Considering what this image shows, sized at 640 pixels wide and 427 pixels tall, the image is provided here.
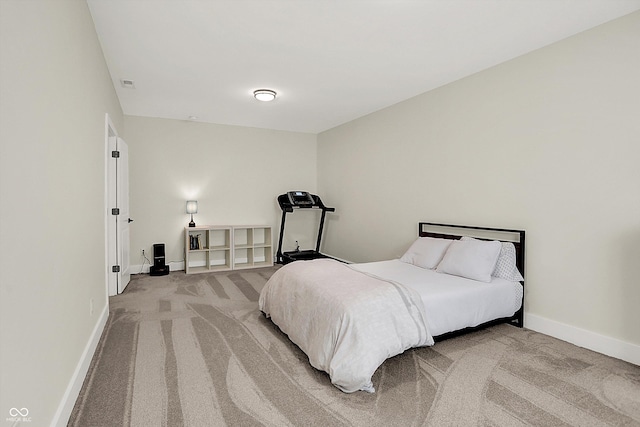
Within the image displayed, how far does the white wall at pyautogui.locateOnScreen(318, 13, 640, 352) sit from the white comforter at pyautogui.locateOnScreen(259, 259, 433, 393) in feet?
4.77

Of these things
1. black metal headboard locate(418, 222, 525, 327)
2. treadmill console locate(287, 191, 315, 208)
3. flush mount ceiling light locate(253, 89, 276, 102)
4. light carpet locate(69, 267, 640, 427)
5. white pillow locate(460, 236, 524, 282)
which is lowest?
light carpet locate(69, 267, 640, 427)

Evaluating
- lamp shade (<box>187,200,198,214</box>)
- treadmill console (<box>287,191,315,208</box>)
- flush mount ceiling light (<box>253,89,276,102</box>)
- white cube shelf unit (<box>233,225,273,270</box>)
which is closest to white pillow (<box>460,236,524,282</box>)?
flush mount ceiling light (<box>253,89,276,102</box>)

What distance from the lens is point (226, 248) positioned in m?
5.80

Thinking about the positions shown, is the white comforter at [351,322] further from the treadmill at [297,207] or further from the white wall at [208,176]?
the white wall at [208,176]

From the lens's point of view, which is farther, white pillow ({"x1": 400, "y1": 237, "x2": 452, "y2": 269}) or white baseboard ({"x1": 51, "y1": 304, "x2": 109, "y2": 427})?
white pillow ({"x1": 400, "y1": 237, "x2": 452, "y2": 269})

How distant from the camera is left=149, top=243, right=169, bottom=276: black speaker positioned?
5.40 metres

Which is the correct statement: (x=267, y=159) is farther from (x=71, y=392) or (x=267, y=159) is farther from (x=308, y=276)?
(x=71, y=392)

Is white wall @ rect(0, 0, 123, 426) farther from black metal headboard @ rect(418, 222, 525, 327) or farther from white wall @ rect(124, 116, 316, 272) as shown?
black metal headboard @ rect(418, 222, 525, 327)

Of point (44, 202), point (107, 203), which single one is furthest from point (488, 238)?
point (107, 203)

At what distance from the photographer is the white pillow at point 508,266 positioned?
317 centimetres

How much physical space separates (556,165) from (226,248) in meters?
4.77

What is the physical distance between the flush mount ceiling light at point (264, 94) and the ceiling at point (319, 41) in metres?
0.10

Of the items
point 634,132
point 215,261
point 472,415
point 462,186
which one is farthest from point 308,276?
point 215,261

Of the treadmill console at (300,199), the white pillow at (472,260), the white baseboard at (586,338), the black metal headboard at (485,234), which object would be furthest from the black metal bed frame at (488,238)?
the treadmill console at (300,199)
